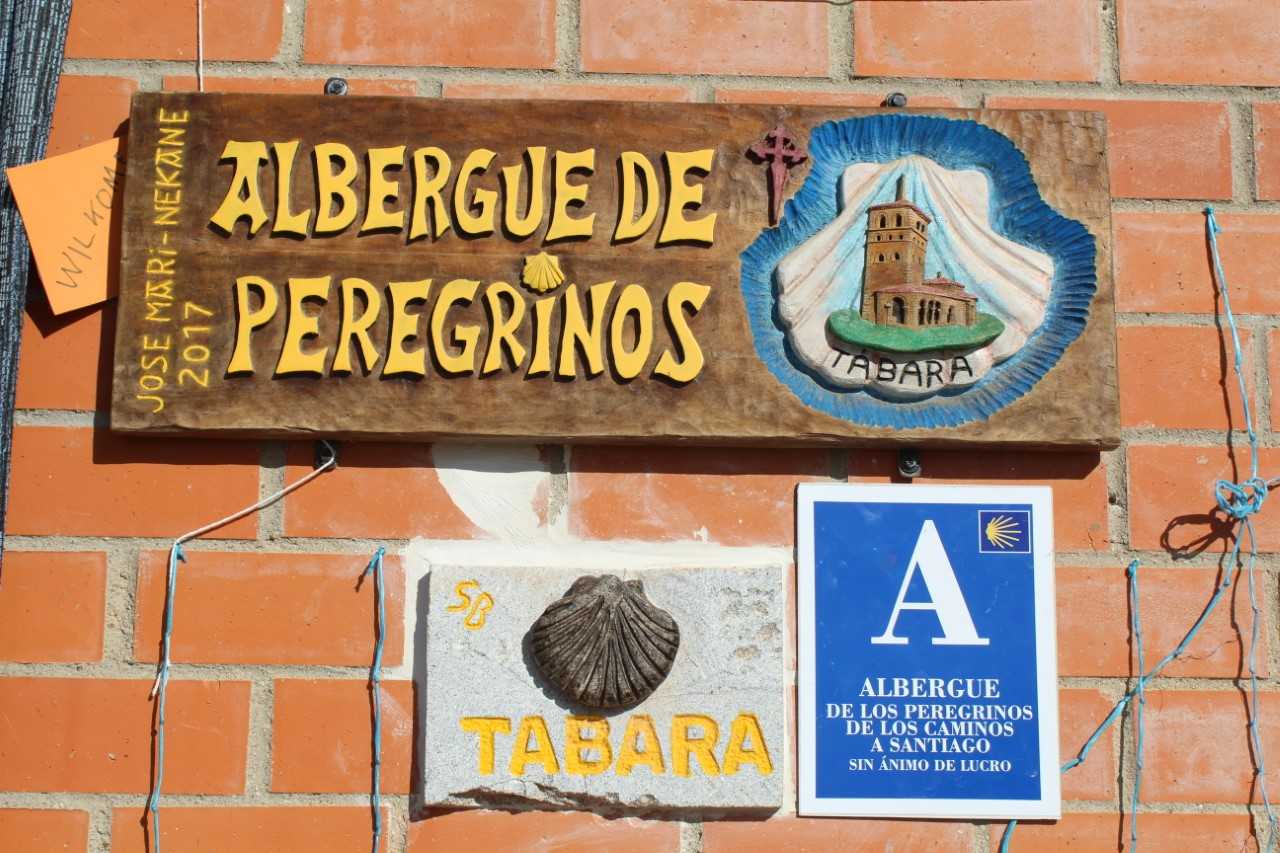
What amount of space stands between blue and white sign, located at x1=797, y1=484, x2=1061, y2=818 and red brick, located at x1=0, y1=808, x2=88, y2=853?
0.64 metres

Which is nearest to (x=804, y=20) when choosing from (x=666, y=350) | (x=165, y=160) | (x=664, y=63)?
(x=664, y=63)

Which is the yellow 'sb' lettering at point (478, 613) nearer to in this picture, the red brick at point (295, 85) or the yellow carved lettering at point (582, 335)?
the yellow carved lettering at point (582, 335)

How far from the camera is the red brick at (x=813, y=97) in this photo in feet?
4.08

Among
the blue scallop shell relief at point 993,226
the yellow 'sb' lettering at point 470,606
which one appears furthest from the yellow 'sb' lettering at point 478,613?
the blue scallop shell relief at point 993,226

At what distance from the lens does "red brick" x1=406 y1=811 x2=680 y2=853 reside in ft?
3.75

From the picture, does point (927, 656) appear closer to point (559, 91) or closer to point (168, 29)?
point (559, 91)

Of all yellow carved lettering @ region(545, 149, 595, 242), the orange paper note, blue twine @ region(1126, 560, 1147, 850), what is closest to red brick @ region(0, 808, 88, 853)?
the orange paper note

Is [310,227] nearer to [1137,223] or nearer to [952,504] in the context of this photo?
[952,504]

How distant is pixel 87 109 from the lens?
124 centimetres

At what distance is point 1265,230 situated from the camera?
1229mm

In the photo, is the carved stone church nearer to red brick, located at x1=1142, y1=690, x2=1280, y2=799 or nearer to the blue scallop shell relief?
the blue scallop shell relief

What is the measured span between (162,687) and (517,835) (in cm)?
34

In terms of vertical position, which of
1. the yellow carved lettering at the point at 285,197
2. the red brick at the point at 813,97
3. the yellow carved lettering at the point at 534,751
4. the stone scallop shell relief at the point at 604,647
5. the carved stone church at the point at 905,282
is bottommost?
the yellow carved lettering at the point at 534,751

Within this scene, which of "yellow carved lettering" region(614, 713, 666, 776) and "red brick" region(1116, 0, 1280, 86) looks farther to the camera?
"red brick" region(1116, 0, 1280, 86)
